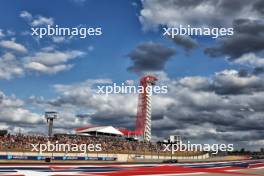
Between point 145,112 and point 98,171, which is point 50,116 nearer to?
point 145,112

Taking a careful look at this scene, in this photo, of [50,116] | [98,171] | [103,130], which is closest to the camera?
[98,171]

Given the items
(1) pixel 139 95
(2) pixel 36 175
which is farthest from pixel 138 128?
(2) pixel 36 175

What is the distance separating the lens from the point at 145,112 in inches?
4747

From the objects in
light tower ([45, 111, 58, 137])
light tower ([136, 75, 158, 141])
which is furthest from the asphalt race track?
light tower ([136, 75, 158, 141])

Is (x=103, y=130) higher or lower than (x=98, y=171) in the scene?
higher

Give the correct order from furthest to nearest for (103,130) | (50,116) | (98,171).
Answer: (103,130)
(50,116)
(98,171)

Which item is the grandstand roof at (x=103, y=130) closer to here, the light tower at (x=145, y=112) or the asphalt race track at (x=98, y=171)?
the light tower at (x=145, y=112)

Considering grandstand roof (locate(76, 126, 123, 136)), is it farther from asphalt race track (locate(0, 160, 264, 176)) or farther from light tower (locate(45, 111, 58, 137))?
asphalt race track (locate(0, 160, 264, 176))

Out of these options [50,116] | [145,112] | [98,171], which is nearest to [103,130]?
[145,112]

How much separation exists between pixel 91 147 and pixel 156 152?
55.0ft

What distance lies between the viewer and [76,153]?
60.8 m

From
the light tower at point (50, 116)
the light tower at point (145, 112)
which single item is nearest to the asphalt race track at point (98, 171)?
the light tower at point (50, 116)

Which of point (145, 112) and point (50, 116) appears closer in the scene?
point (50, 116)

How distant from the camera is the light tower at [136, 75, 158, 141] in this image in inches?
4629
